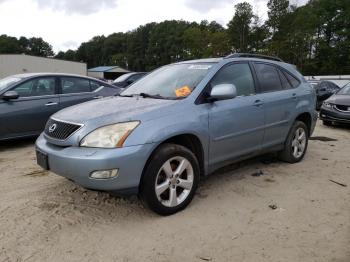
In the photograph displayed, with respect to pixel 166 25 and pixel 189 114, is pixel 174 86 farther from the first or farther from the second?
pixel 166 25

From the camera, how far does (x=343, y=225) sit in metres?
3.42

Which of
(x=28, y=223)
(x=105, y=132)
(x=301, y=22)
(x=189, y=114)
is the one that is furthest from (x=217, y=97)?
(x=301, y=22)

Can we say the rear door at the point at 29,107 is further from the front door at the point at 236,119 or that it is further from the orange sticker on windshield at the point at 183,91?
the front door at the point at 236,119

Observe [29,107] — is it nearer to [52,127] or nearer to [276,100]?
[52,127]

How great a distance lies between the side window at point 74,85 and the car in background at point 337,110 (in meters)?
6.64

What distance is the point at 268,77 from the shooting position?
5012mm

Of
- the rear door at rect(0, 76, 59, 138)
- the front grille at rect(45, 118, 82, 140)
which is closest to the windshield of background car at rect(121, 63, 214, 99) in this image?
the front grille at rect(45, 118, 82, 140)

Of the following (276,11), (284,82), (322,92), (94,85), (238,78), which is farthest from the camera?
(276,11)

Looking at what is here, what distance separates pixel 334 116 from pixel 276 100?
5511 mm

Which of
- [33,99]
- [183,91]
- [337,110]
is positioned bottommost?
[337,110]

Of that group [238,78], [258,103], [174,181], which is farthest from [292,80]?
[174,181]

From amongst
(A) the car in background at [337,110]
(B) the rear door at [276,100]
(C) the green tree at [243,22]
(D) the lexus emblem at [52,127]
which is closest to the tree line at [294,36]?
(C) the green tree at [243,22]

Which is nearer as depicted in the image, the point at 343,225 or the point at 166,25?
the point at 343,225

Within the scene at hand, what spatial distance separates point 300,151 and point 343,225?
235 cm
